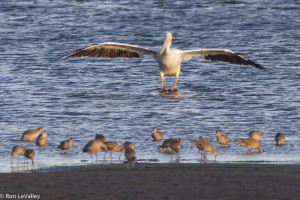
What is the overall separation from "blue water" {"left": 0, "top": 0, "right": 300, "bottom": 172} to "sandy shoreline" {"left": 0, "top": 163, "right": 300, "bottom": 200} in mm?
1217

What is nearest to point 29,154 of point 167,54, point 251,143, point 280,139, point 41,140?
point 41,140

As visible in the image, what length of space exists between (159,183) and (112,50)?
32.4 ft

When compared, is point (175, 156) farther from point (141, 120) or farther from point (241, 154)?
point (141, 120)

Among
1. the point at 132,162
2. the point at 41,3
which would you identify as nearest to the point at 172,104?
the point at 132,162

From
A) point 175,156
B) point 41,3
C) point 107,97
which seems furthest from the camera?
point 41,3

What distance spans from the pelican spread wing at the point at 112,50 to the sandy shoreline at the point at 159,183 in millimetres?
8285

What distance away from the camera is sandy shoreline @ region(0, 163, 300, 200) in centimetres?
725

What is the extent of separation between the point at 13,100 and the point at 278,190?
8.37 meters

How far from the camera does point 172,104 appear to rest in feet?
47.5

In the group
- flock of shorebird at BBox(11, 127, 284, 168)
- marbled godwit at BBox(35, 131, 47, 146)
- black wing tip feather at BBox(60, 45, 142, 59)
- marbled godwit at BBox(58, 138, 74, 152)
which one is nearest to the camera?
flock of shorebird at BBox(11, 127, 284, 168)

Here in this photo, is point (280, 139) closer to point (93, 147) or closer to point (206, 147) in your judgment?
point (206, 147)
